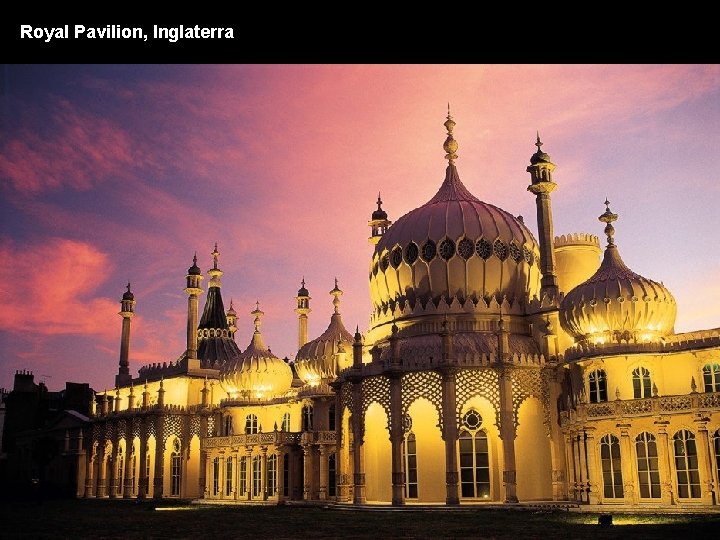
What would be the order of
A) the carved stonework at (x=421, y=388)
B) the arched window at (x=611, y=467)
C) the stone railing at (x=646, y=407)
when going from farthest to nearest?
the carved stonework at (x=421, y=388) < the arched window at (x=611, y=467) < the stone railing at (x=646, y=407)

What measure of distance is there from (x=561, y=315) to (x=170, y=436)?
28880mm

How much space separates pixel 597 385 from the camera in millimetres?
30938

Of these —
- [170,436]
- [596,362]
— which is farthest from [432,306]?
→ [170,436]

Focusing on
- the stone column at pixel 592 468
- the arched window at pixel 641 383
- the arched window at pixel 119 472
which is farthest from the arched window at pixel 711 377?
the arched window at pixel 119 472

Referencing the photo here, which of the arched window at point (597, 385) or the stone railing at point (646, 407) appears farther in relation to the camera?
the arched window at point (597, 385)

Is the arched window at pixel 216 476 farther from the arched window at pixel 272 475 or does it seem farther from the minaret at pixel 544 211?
the minaret at pixel 544 211

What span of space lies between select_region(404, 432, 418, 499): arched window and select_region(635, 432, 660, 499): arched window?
922 cm

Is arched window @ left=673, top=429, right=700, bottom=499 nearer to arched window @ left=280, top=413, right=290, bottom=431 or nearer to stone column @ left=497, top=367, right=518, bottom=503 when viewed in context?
stone column @ left=497, top=367, right=518, bottom=503

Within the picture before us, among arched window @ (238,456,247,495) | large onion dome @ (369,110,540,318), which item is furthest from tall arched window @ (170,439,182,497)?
large onion dome @ (369,110,540,318)

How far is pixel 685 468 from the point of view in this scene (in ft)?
89.2

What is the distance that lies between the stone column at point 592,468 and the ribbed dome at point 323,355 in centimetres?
1701

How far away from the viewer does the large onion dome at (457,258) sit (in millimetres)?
36625

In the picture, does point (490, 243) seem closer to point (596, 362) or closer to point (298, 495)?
point (596, 362)

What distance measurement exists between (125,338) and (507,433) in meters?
41.9
